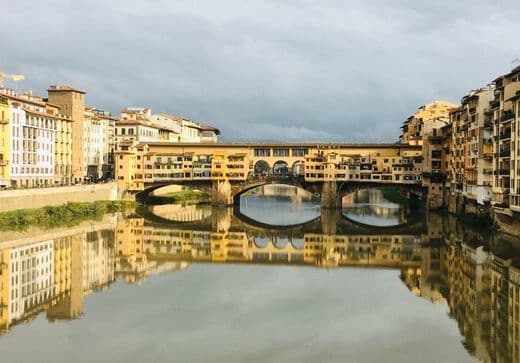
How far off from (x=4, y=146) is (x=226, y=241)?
59.9 ft

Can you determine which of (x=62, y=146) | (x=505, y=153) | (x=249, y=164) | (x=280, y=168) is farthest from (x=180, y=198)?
(x=280, y=168)

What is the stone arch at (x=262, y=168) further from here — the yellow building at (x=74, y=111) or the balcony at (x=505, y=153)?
the balcony at (x=505, y=153)

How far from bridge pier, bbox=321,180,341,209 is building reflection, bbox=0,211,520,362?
1267 centimetres

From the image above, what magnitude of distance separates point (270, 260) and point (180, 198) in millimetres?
35757

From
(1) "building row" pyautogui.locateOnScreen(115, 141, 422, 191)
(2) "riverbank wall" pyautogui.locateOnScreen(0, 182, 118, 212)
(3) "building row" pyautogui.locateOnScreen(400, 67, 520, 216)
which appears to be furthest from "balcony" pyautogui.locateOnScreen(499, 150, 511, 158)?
(2) "riverbank wall" pyautogui.locateOnScreen(0, 182, 118, 212)

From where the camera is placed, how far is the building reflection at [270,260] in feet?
65.9

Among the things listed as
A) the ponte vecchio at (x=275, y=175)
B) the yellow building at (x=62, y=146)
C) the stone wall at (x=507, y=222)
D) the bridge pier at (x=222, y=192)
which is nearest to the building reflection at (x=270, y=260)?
the stone wall at (x=507, y=222)

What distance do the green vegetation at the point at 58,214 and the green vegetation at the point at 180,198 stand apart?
9932mm

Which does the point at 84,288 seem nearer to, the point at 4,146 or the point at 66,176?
the point at 4,146

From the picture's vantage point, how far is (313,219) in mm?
51312

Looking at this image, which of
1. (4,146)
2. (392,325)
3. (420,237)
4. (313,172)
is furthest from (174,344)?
(313,172)

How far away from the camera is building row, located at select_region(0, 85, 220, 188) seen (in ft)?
159

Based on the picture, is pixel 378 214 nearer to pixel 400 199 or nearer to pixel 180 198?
pixel 400 199

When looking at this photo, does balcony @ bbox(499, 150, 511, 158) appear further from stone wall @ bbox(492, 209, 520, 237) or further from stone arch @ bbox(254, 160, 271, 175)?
stone arch @ bbox(254, 160, 271, 175)
